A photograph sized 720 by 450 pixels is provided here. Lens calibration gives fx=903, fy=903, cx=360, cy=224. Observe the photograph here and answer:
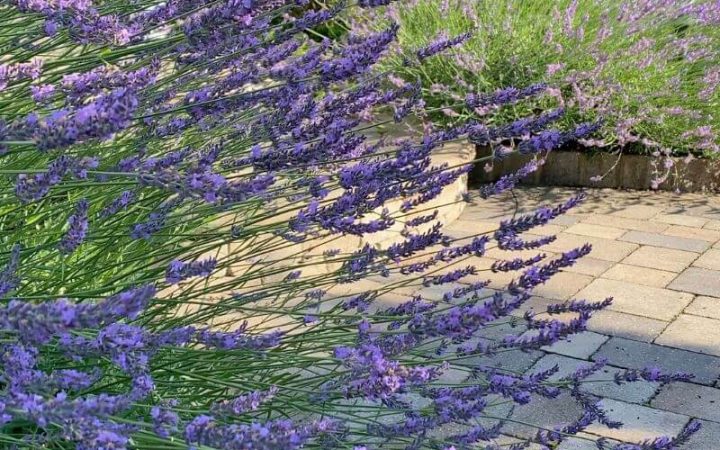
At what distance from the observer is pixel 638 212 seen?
5203mm

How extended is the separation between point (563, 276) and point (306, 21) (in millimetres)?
2620

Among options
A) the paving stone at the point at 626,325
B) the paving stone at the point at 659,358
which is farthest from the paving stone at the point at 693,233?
the paving stone at the point at 659,358

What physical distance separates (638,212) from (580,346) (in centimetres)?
210

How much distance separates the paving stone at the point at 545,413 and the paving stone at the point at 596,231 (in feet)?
6.52

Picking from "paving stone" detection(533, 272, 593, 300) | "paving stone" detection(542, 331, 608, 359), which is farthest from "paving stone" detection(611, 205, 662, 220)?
"paving stone" detection(542, 331, 608, 359)

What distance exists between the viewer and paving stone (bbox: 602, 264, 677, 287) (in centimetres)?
407

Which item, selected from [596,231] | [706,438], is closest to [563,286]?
[596,231]

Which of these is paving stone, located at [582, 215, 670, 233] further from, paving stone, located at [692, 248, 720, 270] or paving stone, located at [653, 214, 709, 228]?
paving stone, located at [692, 248, 720, 270]

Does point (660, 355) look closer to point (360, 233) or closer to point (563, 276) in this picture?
point (563, 276)

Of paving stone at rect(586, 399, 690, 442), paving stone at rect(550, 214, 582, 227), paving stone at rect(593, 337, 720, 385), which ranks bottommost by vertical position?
paving stone at rect(550, 214, 582, 227)

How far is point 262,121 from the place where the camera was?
2.00 m

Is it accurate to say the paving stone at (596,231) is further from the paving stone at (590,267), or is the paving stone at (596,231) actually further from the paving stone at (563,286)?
the paving stone at (563,286)

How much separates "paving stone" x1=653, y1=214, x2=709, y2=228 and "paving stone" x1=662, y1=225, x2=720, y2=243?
0.26 ft

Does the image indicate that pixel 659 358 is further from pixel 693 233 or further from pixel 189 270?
pixel 189 270
